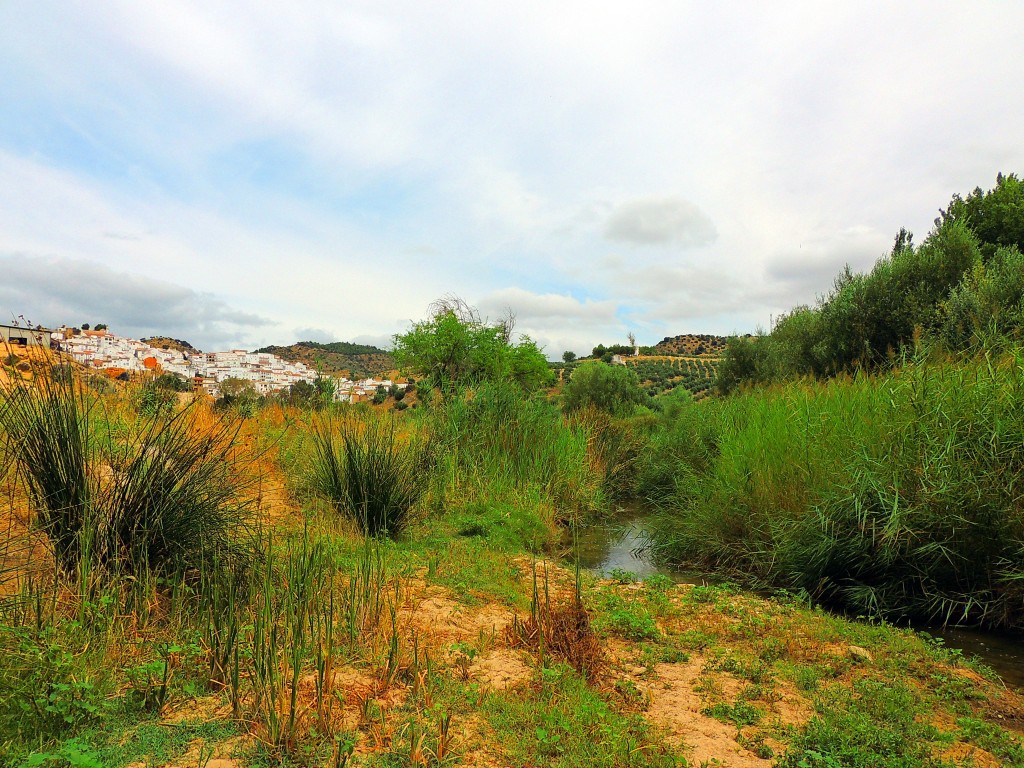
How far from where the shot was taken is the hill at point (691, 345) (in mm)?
62344

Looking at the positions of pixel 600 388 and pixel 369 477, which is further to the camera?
pixel 600 388

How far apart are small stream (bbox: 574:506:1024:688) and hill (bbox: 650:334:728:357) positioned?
171 feet

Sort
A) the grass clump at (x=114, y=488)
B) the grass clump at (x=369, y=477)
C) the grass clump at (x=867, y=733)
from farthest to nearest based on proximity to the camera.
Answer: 1. the grass clump at (x=369, y=477)
2. the grass clump at (x=114, y=488)
3. the grass clump at (x=867, y=733)

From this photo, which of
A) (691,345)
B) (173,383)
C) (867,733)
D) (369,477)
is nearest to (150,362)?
(173,383)

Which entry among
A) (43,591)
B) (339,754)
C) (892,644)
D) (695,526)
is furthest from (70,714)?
(695,526)

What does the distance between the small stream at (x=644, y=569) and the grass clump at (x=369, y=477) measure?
235 centimetres

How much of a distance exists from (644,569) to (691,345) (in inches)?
2428

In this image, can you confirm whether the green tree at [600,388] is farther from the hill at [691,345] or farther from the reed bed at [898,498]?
the hill at [691,345]

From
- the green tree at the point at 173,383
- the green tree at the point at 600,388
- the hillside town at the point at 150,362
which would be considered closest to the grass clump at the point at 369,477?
the hillside town at the point at 150,362

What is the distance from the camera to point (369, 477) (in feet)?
23.0

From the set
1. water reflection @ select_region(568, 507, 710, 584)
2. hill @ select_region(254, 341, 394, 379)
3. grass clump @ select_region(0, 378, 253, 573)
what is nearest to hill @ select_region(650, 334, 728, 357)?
hill @ select_region(254, 341, 394, 379)

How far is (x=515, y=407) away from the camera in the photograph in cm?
1072

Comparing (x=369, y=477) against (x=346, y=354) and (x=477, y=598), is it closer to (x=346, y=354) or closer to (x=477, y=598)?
(x=477, y=598)

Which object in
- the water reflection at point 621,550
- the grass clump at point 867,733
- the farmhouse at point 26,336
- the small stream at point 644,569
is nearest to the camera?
the grass clump at point 867,733
